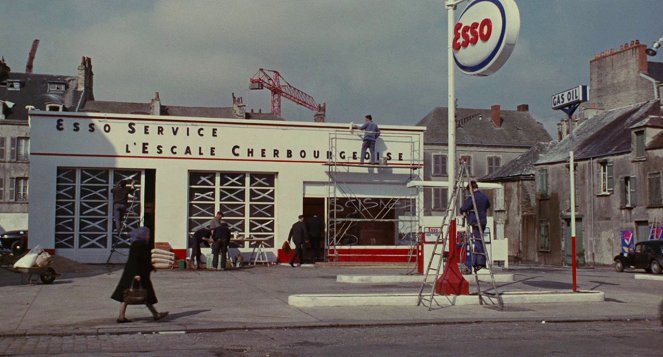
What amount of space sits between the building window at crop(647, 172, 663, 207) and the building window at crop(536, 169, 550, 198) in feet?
28.0

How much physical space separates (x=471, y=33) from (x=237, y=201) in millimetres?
13006

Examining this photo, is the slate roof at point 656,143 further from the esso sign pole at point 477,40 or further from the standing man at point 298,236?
the esso sign pole at point 477,40

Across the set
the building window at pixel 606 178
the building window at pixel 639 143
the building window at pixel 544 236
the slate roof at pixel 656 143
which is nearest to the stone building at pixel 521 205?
the building window at pixel 544 236

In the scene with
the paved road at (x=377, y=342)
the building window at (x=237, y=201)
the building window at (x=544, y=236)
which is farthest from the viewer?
the building window at (x=544, y=236)

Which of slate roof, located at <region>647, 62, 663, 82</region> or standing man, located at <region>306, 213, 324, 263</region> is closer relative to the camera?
standing man, located at <region>306, 213, 324, 263</region>

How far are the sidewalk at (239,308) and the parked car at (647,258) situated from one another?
38.2 ft

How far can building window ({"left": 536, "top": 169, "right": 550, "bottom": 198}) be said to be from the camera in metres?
46.4

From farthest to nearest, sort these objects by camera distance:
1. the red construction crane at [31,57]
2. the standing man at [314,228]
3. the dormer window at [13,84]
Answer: the red construction crane at [31,57] < the dormer window at [13,84] < the standing man at [314,228]

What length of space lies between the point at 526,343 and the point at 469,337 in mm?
839

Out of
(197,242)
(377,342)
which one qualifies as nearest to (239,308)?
(377,342)

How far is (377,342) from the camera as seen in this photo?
32.2ft

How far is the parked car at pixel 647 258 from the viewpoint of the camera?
100.0ft

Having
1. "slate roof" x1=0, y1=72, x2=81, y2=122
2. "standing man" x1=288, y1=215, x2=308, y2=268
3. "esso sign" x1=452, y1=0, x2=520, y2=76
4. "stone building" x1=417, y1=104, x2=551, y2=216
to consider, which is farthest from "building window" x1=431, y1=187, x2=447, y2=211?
"esso sign" x1=452, y1=0, x2=520, y2=76

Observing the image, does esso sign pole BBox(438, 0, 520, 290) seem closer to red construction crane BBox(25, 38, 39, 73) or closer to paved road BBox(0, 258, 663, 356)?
paved road BBox(0, 258, 663, 356)
